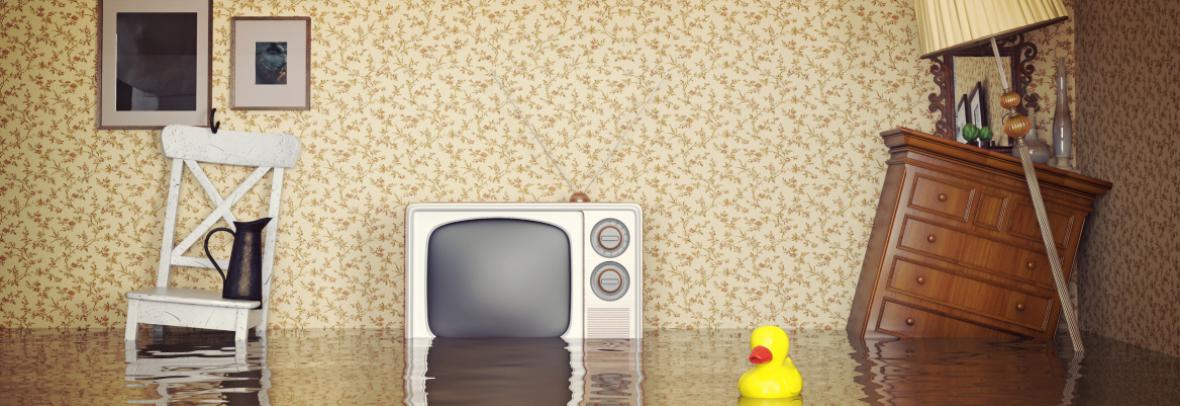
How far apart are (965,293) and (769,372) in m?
1.49

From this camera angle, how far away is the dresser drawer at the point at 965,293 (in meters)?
3.43

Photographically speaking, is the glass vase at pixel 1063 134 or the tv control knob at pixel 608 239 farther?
the glass vase at pixel 1063 134

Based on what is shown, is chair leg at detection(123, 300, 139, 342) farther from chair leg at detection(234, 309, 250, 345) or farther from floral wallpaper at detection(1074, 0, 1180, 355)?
floral wallpaper at detection(1074, 0, 1180, 355)

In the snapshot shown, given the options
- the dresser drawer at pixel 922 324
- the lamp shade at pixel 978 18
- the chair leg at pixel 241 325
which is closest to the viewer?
the lamp shade at pixel 978 18

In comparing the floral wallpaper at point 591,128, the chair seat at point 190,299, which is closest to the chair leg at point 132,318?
the chair seat at point 190,299

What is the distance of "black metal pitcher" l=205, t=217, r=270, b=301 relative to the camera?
11.4ft

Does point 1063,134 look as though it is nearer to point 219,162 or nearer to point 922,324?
point 922,324

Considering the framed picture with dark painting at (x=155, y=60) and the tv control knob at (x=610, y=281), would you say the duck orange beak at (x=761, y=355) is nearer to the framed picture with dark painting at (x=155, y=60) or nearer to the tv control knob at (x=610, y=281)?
the tv control knob at (x=610, y=281)

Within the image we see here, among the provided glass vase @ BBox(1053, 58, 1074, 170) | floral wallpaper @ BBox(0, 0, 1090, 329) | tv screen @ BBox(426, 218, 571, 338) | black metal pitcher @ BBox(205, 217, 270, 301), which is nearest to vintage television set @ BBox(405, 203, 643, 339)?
tv screen @ BBox(426, 218, 571, 338)

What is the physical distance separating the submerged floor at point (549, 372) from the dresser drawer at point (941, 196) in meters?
0.43

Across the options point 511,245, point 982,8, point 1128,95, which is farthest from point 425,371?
point 1128,95

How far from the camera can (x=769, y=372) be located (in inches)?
87.3

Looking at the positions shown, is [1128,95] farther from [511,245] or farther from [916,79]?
[511,245]

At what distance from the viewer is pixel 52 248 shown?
3.84 metres
